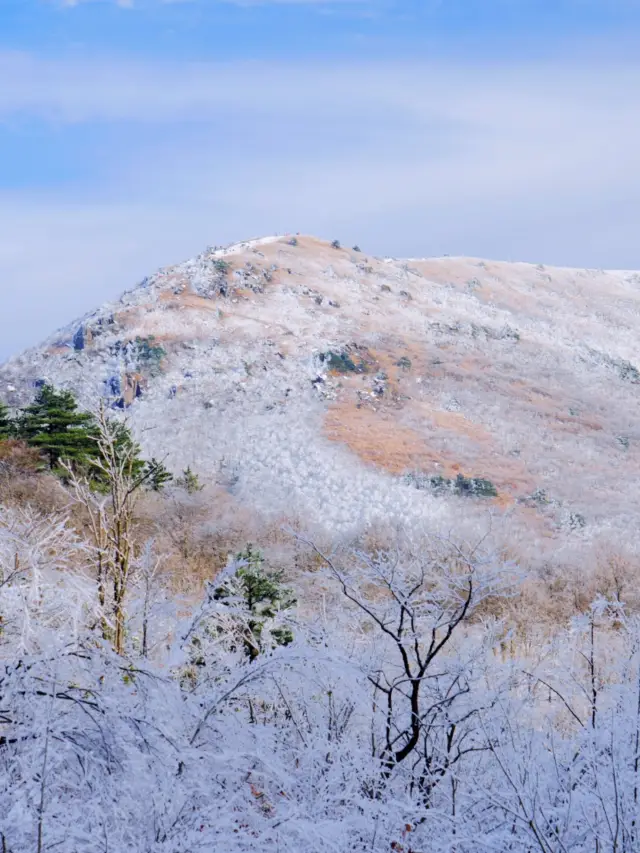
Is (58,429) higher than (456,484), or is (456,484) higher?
(58,429)

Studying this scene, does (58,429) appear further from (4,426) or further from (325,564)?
(325,564)

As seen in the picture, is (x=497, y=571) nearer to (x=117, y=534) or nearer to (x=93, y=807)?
(x=93, y=807)

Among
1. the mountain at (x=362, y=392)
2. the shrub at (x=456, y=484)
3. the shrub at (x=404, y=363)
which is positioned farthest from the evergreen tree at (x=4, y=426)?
the shrub at (x=404, y=363)

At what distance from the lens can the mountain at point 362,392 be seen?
22359mm

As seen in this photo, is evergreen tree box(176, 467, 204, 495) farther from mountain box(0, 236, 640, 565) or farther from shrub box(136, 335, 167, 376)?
shrub box(136, 335, 167, 376)

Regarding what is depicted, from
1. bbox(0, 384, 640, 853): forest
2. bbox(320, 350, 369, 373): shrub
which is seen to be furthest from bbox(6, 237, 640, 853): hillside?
bbox(320, 350, 369, 373): shrub

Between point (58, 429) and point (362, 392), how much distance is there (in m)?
13.8

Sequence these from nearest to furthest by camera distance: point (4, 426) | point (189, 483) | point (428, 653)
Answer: point (428, 653) → point (4, 426) → point (189, 483)

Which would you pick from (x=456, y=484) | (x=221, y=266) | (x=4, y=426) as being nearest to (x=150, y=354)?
(x=221, y=266)

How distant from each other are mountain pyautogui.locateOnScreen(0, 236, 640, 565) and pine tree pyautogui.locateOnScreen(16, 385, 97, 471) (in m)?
3.80

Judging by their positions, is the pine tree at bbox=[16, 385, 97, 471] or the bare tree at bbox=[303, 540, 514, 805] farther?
the pine tree at bbox=[16, 385, 97, 471]

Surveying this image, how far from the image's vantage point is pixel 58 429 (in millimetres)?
19172

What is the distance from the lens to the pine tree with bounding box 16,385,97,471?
1861 centimetres

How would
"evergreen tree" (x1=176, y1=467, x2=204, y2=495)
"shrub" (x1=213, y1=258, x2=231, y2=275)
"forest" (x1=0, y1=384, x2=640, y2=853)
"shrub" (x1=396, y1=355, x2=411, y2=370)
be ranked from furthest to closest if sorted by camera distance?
1. "shrub" (x1=213, y1=258, x2=231, y2=275)
2. "shrub" (x1=396, y1=355, x2=411, y2=370)
3. "evergreen tree" (x1=176, y1=467, x2=204, y2=495)
4. "forest" (x1=0, y1=384, x2=640, y2=853)
